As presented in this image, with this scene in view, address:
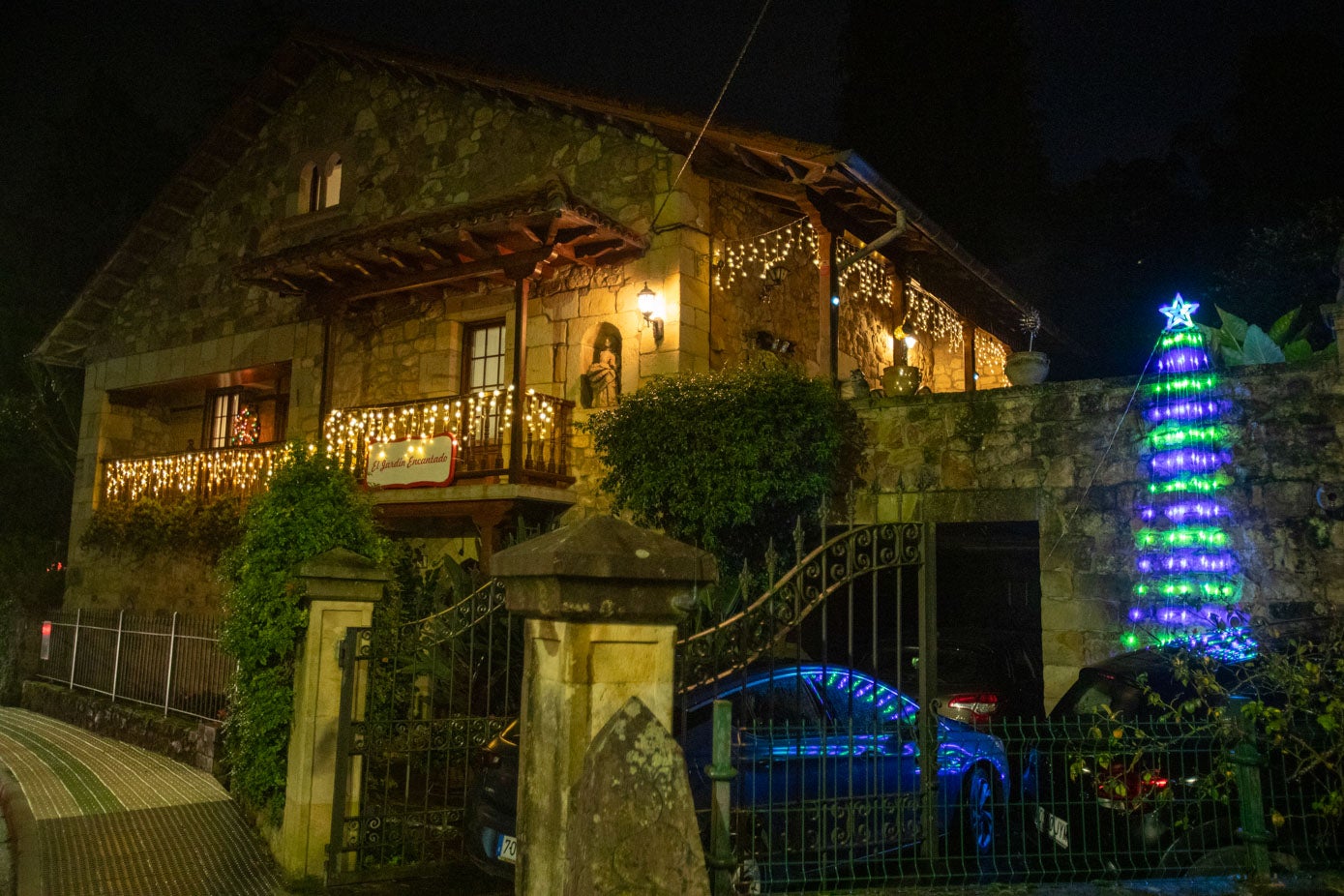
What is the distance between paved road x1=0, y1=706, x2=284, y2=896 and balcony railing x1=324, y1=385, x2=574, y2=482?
405 centimetres

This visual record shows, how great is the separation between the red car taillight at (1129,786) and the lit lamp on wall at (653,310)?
7.65 metres

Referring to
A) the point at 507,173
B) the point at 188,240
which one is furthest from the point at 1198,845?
the point at 188,240

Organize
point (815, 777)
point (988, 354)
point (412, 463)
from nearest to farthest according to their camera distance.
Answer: point (815, 777) → point (412, 463) → point (988, 354)

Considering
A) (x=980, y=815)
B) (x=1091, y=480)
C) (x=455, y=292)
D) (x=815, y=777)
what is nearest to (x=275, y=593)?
(x=815, y=777)

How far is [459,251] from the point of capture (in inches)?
507

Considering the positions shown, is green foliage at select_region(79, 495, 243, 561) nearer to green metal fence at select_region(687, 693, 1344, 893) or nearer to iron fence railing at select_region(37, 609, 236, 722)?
iron fence railing at select_region(37, 609, 236, 722)

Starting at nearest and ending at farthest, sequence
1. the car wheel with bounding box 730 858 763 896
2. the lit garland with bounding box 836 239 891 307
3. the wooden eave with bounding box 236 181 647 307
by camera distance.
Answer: the car wheel with bounding box 730 858 763 896 → the wooden eave with bounding box 236 181 647 307 → the lit garland with bounding box 836 239 891 307

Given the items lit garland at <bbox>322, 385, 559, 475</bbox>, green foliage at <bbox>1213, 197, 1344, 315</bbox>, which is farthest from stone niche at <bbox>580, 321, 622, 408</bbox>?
green foliage at <bbox>1213, 197, 1344, 315</bbox>

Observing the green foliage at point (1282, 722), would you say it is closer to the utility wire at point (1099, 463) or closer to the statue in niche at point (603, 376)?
the utility wire at point (1099, 463)

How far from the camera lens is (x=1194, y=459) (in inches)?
363

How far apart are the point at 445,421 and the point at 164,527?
671 cm

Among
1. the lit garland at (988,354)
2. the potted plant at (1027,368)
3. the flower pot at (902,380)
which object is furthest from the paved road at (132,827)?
the lit garland at (988,354)

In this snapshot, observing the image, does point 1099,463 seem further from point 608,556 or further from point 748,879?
point 608,556

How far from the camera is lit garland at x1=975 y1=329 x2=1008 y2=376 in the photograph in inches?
771
